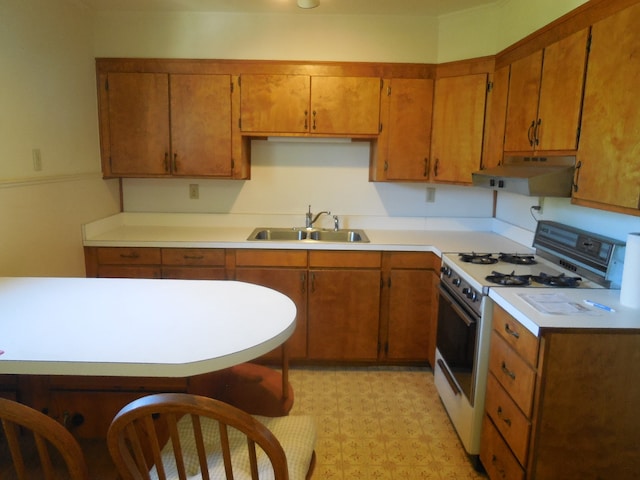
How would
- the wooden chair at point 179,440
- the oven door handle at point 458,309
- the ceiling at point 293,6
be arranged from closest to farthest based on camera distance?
the wooden chair at point 179,440 → the oven door handle at point 458,309 → the ceiling at point 293,6

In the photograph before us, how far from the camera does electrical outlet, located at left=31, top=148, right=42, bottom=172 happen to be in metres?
2.44

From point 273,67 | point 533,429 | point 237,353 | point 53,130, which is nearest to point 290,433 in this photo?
point 237,353

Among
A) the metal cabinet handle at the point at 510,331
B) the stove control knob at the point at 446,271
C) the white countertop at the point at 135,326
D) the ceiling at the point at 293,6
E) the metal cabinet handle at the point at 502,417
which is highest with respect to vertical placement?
the ceiling at the point at 293,6

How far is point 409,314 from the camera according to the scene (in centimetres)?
303

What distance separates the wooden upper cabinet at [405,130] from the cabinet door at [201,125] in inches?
44.1

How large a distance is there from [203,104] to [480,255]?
7.01 feet

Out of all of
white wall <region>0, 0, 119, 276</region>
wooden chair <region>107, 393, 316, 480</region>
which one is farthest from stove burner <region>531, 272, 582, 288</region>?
white wall <region>0, 0, 119, 276</region>

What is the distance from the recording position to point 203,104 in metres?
3.12

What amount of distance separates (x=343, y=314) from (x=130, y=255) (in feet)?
4.95

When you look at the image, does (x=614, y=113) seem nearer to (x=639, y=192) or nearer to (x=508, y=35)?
(x=639, y=192)

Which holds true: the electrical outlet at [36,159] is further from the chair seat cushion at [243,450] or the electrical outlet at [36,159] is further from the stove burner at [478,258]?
the stove burner at [478,258]

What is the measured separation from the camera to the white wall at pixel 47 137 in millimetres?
2246

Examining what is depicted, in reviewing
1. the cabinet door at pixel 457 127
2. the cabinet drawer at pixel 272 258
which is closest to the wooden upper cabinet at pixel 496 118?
Answer: the cabinet door at pixel 457 127

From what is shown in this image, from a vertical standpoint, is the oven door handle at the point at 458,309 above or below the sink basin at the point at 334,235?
below
